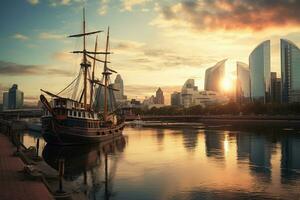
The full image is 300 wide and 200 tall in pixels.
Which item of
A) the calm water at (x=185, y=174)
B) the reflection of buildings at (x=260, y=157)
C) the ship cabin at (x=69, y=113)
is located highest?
the ship cabin at (x=69, y=113)

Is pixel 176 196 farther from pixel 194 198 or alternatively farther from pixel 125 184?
pixel 125 184

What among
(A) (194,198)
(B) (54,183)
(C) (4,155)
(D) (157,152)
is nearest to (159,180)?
(A) (194,198)

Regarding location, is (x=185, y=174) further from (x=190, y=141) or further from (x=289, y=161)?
(x=190, y=141)

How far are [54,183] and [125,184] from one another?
27.6 ft

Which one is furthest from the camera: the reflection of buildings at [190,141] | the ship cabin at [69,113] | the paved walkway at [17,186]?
the reflection of buildings at [190,141]

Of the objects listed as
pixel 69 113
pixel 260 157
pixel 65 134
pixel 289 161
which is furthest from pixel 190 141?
pixel 289 161

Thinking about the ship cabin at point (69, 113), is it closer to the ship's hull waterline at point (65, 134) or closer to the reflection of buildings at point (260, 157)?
the ship's hull waterline at point (65, 134)

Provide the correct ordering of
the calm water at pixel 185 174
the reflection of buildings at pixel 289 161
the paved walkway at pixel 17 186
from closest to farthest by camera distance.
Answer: the paved walkway at pixel 17 186 → the calm water at pixel 185 174 → the reflection of buildings at pixel 289 161

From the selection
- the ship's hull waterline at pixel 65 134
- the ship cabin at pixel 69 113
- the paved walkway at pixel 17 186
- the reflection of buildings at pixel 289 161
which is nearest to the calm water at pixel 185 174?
the reflection of buildings at pixel 289 161

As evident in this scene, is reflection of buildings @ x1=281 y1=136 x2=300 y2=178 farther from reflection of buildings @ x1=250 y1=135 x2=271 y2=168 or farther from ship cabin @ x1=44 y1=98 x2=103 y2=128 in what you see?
ship cabin @ x1=44 y1=98 x2=103 y2=128

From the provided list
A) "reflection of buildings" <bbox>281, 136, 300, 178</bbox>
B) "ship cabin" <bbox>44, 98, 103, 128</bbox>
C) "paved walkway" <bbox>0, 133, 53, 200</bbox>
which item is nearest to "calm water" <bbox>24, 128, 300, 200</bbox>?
"reflection of buildings" <bbox>281, 136, 300, 178</bbox>

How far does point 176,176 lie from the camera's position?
42938 millimetres

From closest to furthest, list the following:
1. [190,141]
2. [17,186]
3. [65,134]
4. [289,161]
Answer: [17,186]
[289,161]
[65,134]
[190,141]

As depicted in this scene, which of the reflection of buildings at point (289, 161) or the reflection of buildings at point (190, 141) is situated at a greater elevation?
the reflection of buildings at point (289, 161)
